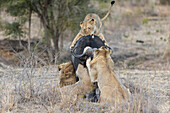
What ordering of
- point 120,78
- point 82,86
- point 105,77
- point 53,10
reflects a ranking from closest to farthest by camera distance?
point 105,77 < point 82,86 < point 120,78 < point 53,10

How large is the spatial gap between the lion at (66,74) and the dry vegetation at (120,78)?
0.57 ft

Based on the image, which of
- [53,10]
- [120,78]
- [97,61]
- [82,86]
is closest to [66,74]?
[82,86]

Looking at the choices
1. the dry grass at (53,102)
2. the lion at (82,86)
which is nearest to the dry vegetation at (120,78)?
the dry grass at (53,102)

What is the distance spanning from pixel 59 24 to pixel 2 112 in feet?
27.7

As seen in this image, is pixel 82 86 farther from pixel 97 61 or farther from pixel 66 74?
pixel 66 74

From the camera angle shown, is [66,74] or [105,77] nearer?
[105,77]

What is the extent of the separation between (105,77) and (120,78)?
2.72 meters

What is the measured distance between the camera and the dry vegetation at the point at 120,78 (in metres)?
5.22

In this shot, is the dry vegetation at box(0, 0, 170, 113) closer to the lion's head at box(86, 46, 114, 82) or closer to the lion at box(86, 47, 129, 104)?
the lion at box(86, 47, 129, 104)

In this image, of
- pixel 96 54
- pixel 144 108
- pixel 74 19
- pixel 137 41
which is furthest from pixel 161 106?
pixel 137 41

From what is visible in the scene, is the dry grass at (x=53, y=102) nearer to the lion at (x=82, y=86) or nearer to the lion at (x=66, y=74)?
the lion at (x=82, y=86)

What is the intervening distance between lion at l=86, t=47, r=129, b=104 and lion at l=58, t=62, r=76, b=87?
140 cm

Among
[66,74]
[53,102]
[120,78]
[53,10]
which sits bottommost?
[53,102]

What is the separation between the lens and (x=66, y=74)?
22.6 ft
